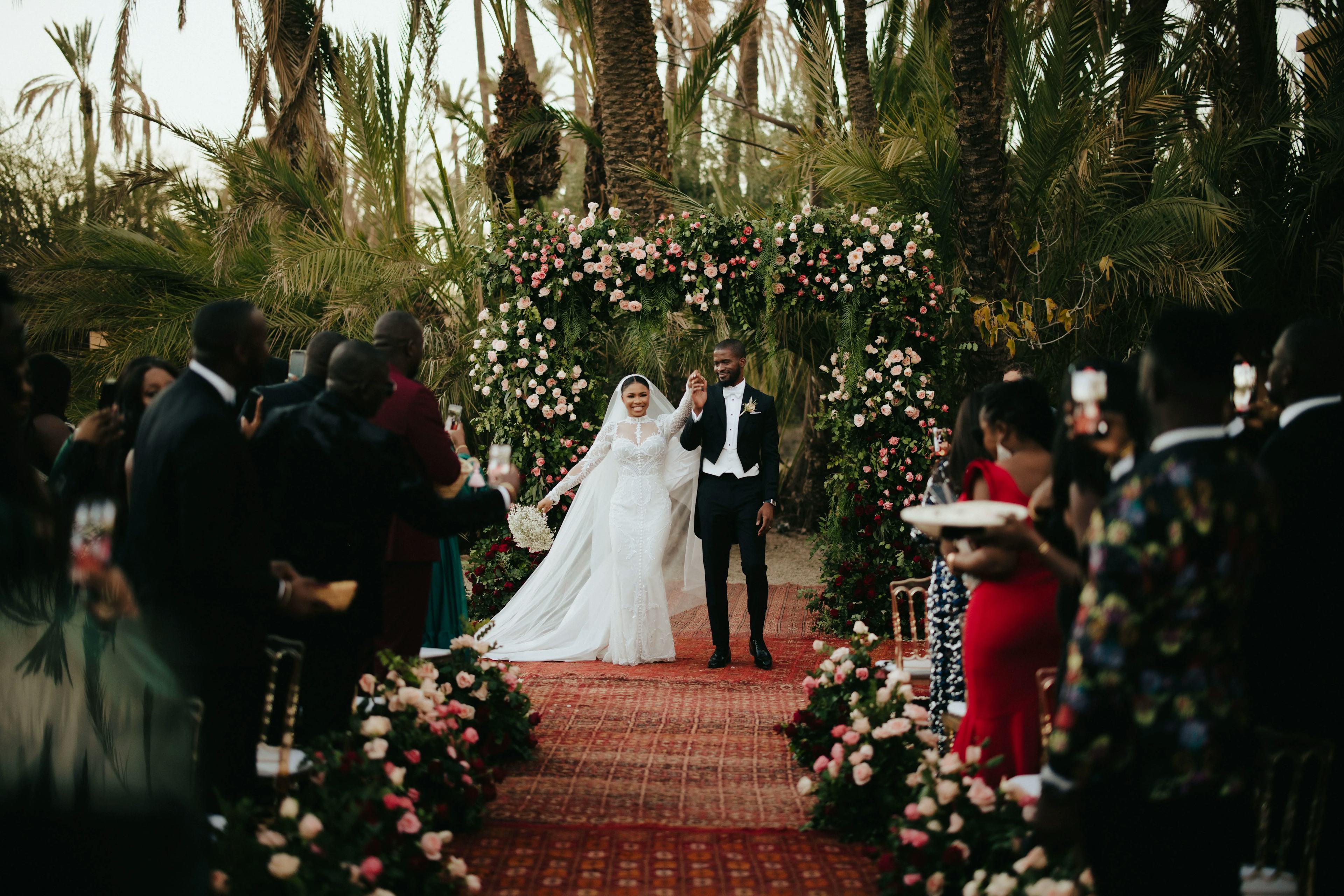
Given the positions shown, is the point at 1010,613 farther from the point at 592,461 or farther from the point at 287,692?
the point at 592,461

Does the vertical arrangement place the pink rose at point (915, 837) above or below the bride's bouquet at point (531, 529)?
below

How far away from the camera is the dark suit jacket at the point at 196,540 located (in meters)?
3.18

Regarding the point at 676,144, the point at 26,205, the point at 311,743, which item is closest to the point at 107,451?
the point at 311,743

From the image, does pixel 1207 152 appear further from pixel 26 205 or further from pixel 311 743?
→ pixel 26 205

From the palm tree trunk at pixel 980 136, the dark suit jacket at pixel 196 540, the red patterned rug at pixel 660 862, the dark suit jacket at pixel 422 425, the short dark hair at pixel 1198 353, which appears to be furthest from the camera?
the palm tree trunk at pixel 980 136

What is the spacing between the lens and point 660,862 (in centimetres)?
413

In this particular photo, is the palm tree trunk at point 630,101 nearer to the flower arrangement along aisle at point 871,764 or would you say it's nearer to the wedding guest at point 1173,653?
the flower arrangement along aisle at point 871,764

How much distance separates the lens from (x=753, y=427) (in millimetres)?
7680

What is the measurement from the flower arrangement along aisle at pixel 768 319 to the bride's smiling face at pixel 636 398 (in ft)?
4.77

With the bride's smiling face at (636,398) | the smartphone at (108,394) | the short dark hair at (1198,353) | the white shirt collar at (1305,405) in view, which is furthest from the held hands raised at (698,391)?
the short dark hair at (1198,353)

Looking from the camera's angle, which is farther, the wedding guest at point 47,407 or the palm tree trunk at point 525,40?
the palm tree trunk at point 525,40

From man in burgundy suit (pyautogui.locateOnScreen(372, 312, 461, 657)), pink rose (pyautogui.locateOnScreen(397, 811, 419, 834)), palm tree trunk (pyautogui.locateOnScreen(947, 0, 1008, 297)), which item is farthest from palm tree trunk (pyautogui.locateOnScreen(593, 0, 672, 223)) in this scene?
pink rose (pyautogui.locateOnScreen(397, 811, 419, 834))

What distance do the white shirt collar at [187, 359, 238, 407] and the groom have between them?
4450 mm

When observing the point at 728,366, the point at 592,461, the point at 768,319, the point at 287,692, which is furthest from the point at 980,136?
the point at 287,692
